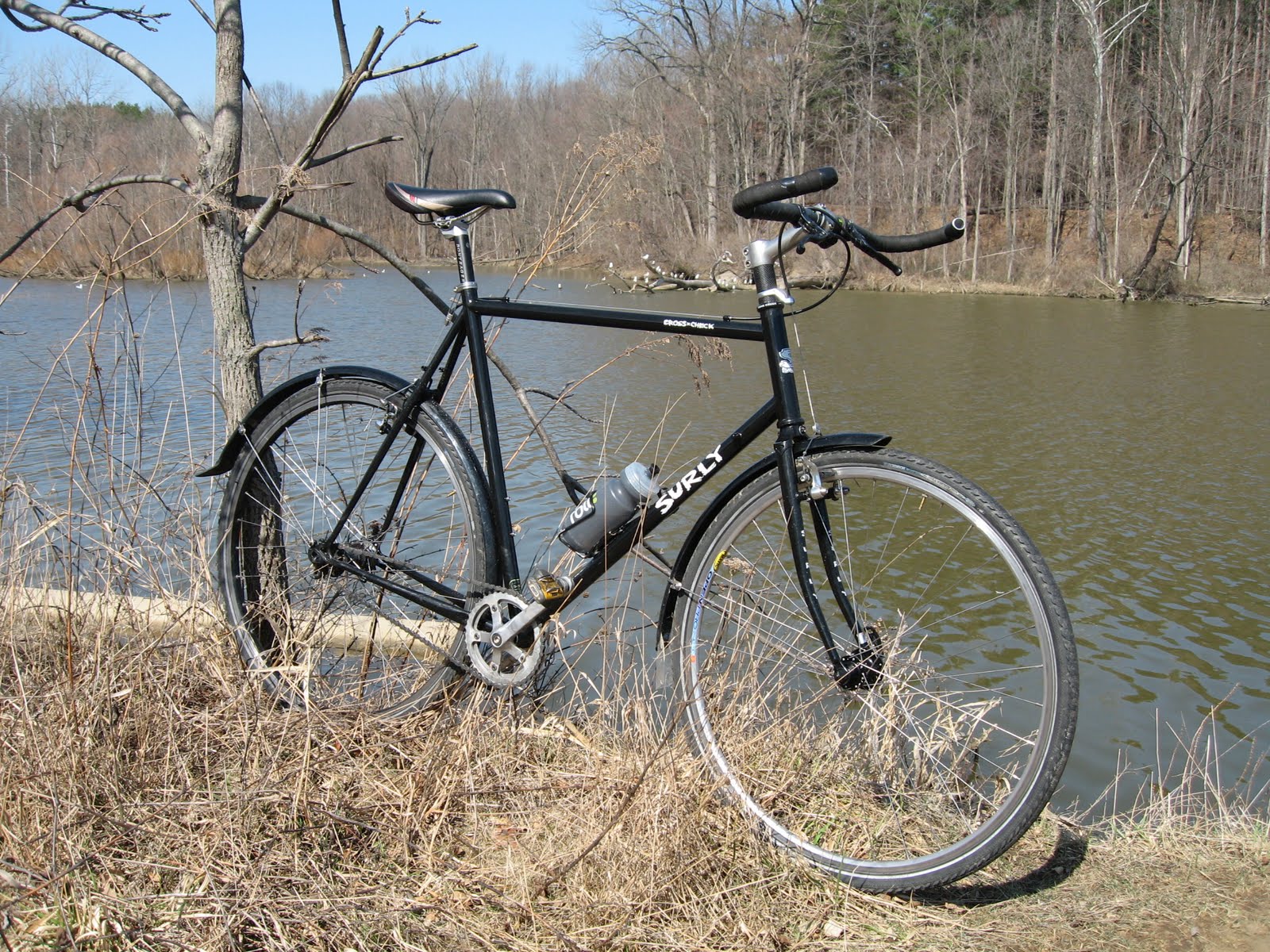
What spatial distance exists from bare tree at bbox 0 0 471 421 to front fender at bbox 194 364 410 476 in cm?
48

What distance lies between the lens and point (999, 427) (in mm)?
10430

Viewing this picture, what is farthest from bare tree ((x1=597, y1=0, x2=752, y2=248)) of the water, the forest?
the water

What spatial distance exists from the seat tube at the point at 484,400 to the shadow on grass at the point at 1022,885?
122cm

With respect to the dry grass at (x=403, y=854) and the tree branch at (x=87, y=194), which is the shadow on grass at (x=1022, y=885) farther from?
the tree branch at (x=87, y=194)

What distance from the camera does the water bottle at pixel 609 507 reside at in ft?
8.17

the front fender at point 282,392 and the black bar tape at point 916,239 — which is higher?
the black bar tape at point 916,239

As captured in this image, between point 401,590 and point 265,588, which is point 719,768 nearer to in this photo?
point 401,590

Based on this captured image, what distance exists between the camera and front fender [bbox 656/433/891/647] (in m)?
2.22

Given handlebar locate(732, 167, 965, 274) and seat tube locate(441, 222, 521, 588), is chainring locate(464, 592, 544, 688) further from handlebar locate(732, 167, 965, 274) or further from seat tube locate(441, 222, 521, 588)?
handlebar locate(732, 167, 965, 274)

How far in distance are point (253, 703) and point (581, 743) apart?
791 mm

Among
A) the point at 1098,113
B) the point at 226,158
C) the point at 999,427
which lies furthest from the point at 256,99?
the point at 1098,113

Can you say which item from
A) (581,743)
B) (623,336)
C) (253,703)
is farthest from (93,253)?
(623,336)

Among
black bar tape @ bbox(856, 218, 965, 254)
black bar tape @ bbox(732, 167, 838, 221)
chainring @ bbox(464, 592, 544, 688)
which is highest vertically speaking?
black bar tape @ bbox(732, 167, 838, 221)

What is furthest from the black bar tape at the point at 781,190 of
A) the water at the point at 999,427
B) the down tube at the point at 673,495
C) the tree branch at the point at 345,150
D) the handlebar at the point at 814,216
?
the tree branch at the point at 345,150
